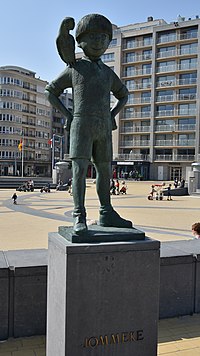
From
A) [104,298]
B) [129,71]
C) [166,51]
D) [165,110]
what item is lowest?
[104,298]

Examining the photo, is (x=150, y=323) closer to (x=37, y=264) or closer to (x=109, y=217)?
(x=109, y=217)

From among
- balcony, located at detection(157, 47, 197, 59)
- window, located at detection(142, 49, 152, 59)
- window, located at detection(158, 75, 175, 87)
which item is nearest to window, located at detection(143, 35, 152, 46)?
window, located at detection(142, 49, 152, 59)

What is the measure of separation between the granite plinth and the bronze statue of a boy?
0.49 feet

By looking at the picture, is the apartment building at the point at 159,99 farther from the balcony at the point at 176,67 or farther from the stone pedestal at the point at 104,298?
the stone pedestal at the point at 104,298

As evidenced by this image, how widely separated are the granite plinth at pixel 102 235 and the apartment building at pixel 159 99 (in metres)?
53.1

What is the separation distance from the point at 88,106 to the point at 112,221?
1.30 metres

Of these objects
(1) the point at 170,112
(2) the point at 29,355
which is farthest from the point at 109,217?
(1) the point at 170,112

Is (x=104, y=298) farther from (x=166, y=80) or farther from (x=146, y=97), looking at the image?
(x=146, y=97)

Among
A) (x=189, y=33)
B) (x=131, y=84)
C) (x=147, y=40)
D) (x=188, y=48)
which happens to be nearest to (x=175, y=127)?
(x=131, y=84)

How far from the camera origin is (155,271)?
3.63 metres

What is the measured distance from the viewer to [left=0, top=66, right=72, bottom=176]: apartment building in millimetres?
68750

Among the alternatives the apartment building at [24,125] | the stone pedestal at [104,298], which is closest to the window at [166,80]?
the apartment building at [24,125]

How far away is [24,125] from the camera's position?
72.6m

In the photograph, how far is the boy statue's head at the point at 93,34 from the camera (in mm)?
3865
